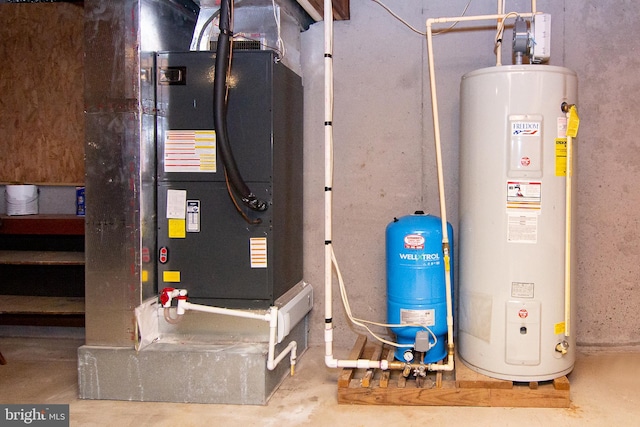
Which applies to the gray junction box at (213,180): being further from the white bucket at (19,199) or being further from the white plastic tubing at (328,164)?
the white bucket at (19,199)

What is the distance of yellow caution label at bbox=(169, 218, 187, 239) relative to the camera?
114 inches

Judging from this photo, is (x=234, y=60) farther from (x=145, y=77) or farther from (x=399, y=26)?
(x=399, y=26)

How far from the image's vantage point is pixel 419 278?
287 centimetres

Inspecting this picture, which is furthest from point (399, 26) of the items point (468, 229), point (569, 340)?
point (569, 340)

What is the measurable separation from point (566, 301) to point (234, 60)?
2007 mm

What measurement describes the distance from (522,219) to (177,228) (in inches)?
67.4

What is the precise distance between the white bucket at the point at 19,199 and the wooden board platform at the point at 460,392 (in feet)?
8.01

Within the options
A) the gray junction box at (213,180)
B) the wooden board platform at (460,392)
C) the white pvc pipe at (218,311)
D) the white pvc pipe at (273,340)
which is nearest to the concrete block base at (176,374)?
the white pvc pipe at (273,340)

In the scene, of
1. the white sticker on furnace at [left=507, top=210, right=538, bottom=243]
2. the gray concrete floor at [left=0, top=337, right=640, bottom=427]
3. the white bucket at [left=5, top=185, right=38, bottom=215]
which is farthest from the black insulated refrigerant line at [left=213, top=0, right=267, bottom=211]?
the white bucket at [left=5, top=185, right=38, bottom=215]

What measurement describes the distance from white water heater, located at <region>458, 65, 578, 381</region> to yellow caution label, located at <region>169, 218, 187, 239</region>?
1484 millimetres

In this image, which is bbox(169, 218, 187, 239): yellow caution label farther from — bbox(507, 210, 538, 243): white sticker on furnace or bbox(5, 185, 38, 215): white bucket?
bbox(507, 210, 538, 243): white sticker on furnace

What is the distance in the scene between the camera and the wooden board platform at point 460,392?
264 centimetres

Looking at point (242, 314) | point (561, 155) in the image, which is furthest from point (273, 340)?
point (561, 155)

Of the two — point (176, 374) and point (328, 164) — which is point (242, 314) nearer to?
point (176, 374)
